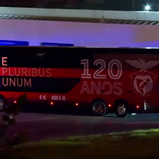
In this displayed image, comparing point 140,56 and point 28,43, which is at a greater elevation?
point 28,43

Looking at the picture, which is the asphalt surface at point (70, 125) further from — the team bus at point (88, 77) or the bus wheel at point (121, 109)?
the team bus at point (88, 77)

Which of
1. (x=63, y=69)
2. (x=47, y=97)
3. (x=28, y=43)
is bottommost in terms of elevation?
(x=47, y=97)

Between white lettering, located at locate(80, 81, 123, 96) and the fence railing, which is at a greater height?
the fence railing

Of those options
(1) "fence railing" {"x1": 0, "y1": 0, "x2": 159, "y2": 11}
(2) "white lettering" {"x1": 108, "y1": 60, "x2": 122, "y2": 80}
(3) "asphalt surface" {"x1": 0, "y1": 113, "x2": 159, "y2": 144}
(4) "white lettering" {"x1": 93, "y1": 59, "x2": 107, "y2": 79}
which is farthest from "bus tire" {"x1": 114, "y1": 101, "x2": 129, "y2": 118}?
(1) "fence railing" {"x1": 0, "y1": 0, "x2": 159, "y2": 11}

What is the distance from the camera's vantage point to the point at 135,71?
1847cm

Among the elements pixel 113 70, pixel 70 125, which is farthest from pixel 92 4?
pixel 70 125

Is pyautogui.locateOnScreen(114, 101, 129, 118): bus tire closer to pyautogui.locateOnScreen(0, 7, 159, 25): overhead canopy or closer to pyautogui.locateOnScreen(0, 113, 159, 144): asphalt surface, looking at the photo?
pyautogui.locateOnScreen(0, 113, 159, 144): asphalt surface

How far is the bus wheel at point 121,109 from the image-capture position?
61.3 ft

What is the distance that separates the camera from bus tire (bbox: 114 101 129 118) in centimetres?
1869

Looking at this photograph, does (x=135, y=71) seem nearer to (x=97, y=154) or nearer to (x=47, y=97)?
(x=47, y=97)

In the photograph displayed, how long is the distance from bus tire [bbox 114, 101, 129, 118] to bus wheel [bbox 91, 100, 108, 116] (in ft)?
1.66

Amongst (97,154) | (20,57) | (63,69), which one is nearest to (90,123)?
(63,69)

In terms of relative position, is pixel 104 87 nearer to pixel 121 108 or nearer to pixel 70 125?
pixel 121 108

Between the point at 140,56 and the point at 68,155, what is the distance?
436 inches
